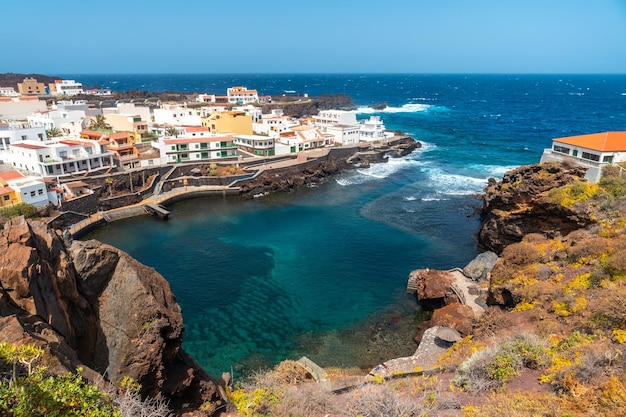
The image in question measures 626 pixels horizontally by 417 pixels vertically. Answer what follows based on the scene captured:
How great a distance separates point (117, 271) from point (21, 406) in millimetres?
7007

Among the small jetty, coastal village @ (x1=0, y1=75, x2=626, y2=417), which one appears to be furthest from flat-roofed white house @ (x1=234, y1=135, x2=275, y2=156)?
coastal village @ (x1=0, y1=75, x2=626, y2=417)

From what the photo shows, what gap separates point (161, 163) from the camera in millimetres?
64188

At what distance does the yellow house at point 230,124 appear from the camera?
253 ft

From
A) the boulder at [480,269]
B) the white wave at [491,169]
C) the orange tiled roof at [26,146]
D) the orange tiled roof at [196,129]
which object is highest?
the orange tiled roof at [196,129]

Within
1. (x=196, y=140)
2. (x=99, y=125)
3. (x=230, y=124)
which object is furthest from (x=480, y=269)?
(x=99, y=125)

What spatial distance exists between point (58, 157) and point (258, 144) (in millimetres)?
32053

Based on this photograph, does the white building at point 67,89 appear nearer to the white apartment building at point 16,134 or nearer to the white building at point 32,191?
the white apartment building at point 16,134

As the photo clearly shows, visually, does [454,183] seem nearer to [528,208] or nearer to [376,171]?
[376,171]

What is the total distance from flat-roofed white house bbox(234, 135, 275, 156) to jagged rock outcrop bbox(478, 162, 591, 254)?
139ft

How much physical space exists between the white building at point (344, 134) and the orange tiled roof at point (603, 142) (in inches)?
1934

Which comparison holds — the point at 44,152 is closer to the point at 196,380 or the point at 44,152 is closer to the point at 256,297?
the point at 256,297

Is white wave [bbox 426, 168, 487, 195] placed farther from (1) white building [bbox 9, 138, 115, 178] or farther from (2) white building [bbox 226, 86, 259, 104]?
(2) white building [bbox 226, 86, 259, 104]

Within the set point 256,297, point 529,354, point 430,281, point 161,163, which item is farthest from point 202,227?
point 529,354

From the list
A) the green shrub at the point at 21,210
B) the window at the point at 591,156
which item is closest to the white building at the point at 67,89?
the green shrub at the point at 21,210
